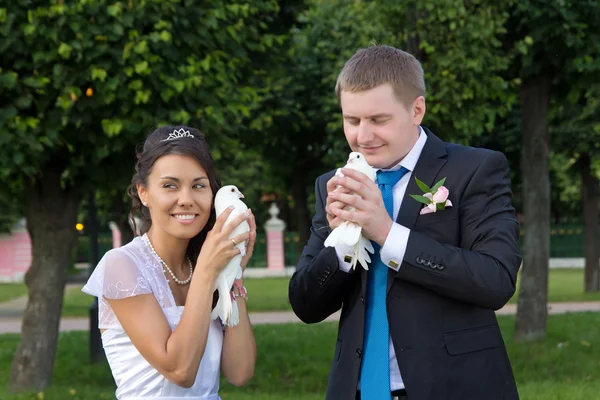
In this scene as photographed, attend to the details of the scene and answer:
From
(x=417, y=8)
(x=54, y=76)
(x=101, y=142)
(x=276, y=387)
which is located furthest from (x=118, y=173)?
(x=417, y=8)

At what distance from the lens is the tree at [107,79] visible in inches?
303

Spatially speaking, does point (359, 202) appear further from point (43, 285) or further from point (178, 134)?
point (43, 285)

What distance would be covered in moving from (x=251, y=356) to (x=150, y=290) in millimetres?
491

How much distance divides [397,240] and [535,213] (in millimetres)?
9416

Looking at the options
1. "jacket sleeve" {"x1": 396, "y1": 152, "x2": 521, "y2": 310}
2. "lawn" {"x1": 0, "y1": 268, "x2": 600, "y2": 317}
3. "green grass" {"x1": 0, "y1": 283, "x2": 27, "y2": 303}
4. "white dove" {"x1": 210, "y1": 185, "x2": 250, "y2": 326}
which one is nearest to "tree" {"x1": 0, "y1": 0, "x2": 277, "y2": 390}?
"white dove" {"x1": 210, "y1": 185, "x2": 250, "y2": 326}

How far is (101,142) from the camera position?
8.30 m

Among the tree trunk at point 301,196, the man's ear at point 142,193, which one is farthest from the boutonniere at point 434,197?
the tree trunk at point 301,196

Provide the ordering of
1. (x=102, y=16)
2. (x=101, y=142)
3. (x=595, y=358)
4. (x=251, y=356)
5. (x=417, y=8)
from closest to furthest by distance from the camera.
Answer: (x=251, y=356)
(x=102, y=16)
(x=101, y=142)
(x=417, y=8)
(x=595, y=358)

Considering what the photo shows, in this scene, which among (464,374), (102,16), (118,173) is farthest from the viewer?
(118,173)

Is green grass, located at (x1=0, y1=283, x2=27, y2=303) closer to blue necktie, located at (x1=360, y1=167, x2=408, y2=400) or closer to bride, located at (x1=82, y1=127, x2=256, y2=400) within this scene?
bride, located at (x1=82, y1=127, x2=256, y2=400)

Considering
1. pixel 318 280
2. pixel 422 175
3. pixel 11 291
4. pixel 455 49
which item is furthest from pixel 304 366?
pixel 11 291

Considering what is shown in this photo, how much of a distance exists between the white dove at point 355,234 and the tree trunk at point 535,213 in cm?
927

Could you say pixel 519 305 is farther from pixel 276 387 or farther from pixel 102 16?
pixel 102 16

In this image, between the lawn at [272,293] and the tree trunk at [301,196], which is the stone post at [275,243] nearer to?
the lawn at [272,293]
